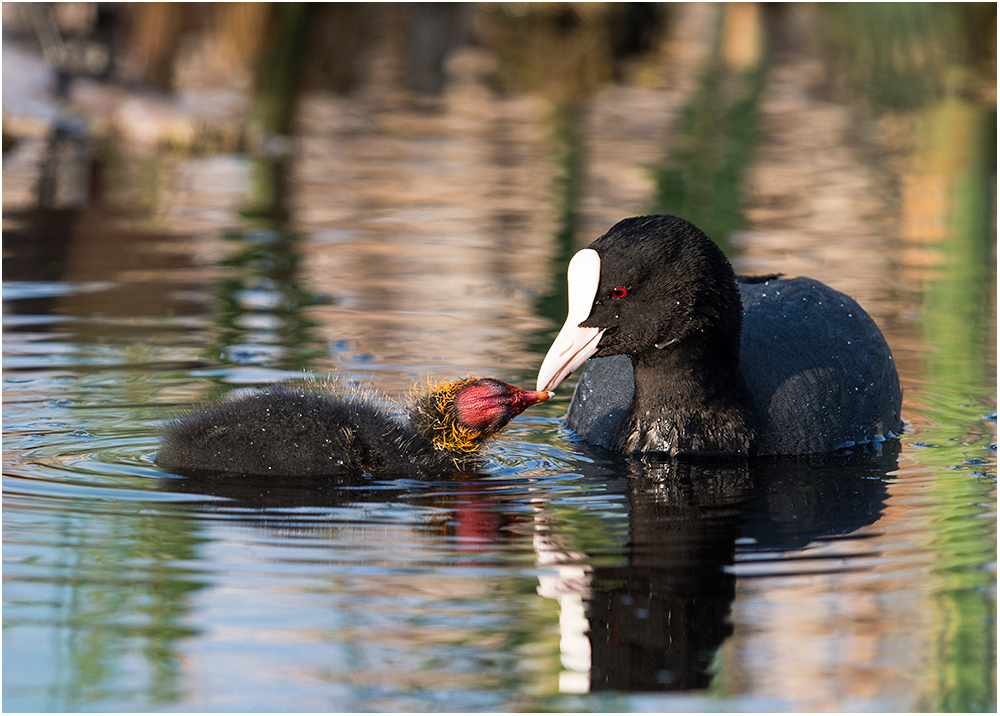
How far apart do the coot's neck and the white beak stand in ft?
0.87

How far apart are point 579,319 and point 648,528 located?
971 millimetres

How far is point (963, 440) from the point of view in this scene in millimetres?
5488

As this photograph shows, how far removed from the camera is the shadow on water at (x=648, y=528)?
11.5 ft

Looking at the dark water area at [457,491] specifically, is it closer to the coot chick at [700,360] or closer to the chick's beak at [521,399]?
the coot chick at [700,360]

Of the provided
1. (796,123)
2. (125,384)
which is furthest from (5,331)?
(796,123)

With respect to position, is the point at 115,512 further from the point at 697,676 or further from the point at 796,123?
the point at 796,123

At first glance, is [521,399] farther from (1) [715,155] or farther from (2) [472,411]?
(1) [715,155]

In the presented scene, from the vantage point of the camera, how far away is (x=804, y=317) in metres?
5.75

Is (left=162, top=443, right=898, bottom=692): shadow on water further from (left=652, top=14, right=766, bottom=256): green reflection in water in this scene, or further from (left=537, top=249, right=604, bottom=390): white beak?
(left=652, top=14, right=766, bottom=256): green reflection in water

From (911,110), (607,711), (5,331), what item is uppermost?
(911,110)

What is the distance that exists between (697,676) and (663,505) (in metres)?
1.38

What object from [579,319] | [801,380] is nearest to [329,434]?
[579,319]

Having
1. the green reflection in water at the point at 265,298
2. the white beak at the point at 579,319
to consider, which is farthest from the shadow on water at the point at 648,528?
the green reflection in water at the point at 265,298

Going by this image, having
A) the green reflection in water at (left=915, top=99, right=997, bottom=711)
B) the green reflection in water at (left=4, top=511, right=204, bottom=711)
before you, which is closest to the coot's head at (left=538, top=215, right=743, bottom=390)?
the green reflection in water at (left=915, top=99, right=997, bottom=711)
